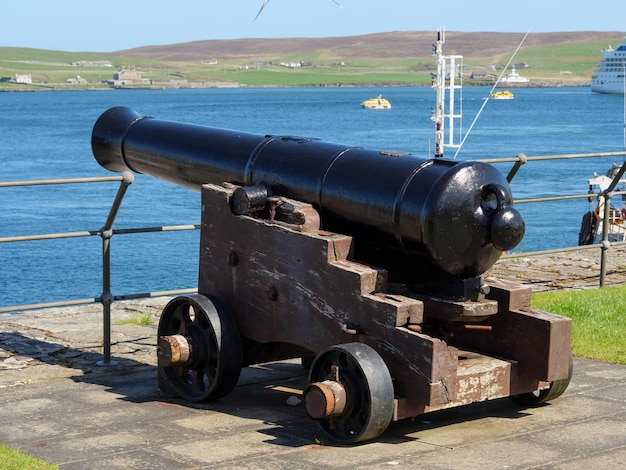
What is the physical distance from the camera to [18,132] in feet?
247

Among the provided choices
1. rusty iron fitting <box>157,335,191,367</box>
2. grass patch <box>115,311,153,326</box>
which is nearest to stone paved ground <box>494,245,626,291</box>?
grass patch <box>115,311,153,326</box>

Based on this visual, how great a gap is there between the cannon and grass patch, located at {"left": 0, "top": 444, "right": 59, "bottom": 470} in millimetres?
1055

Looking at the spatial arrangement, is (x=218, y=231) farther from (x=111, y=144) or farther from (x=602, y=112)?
(x=602, y=112)

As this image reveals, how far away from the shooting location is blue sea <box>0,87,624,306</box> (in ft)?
83.4

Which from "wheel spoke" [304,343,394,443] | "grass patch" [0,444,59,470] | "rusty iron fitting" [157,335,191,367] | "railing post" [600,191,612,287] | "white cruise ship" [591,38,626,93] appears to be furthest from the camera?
"white cruise ship" [591,38,626,93]

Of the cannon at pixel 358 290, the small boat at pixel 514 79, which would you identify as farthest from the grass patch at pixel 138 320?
the small boat at pixel 514 79

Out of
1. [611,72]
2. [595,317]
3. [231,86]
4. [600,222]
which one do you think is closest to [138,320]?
[595,317]

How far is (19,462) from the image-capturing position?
4.00m

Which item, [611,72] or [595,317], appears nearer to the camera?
[595,317]

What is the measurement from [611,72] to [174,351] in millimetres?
151702

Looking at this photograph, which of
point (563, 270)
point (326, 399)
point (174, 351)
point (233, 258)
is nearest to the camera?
point (326, 399)

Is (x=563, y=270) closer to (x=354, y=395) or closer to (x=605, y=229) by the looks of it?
(x=605, y=229)

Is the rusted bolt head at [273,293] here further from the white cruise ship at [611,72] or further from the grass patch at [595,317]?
the white cruise ship at [611,72]

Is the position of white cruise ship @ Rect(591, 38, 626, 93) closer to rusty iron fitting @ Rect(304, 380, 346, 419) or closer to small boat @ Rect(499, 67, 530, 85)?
small boat @ Rect(499, 67, 530, 85)
